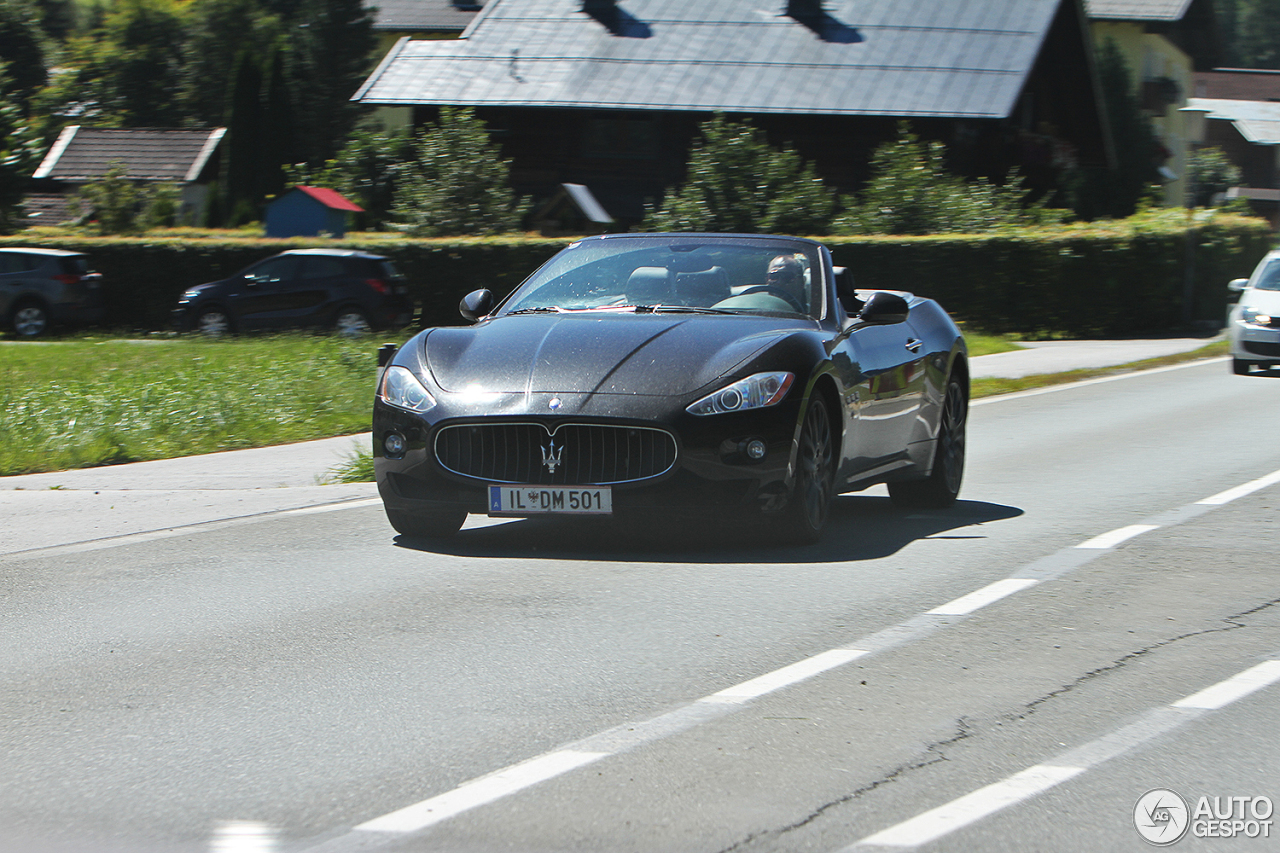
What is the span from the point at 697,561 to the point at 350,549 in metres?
1.75

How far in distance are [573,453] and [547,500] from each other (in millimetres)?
234

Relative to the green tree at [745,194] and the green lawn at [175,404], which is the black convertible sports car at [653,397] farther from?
the green tree at [745,194]

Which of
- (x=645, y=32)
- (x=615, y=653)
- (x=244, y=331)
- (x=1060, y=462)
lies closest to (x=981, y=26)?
(x=645, y=32)

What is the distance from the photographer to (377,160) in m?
42.8

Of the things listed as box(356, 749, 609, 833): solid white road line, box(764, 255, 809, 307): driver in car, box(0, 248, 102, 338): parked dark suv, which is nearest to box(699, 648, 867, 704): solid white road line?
box(356, 749, 609, 833): solid white road line

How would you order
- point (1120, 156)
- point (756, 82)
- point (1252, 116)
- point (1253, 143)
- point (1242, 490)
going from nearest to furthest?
1. point (1242, 490)
2. point (756, 82)
3. point (1120, 156)
4. point (1253, 143)
5. point (1252, 116)

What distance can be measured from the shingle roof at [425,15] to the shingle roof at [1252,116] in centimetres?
3646

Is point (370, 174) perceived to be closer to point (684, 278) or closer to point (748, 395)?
point (684, 278)

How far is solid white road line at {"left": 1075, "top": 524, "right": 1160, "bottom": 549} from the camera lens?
808cm

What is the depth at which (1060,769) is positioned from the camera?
430cm

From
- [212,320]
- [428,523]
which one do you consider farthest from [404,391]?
[212,320]

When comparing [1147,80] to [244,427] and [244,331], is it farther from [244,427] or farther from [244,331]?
[244,427]

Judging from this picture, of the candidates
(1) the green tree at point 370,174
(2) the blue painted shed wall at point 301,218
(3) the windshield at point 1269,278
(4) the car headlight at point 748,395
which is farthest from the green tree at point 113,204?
(4) the car headlight at point 748,395

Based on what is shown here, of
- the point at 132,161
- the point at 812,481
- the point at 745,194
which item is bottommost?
the point at 132,161
